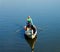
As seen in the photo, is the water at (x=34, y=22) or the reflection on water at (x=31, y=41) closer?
the water at (x=34, y=22)

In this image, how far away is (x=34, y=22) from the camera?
84.8 feet

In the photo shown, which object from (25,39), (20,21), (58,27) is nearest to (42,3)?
(20,21)

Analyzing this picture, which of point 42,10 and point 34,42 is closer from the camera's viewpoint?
point 34,42

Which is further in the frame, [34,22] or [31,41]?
[34,22]

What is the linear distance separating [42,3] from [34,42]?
1744cm

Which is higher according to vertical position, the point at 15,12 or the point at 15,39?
the point at 15,12

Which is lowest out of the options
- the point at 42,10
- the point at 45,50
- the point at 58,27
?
the point at 45,50

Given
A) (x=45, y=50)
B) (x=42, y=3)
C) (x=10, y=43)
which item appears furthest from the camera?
(x=42, y=3)

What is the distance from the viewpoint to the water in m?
19.1

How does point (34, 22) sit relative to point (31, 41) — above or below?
above

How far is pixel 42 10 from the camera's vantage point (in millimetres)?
31844

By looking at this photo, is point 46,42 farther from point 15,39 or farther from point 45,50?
point 15,39

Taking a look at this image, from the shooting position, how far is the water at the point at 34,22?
1912 cm

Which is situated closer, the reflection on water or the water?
the water
